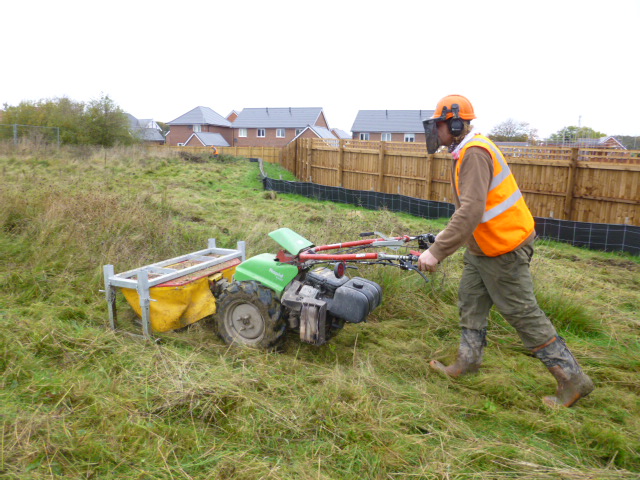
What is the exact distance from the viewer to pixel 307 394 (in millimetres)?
3330

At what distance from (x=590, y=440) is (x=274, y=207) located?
1032cm

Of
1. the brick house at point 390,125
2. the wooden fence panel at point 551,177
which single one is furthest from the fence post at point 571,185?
the brick house at point 390,125

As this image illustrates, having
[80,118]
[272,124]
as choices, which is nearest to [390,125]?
[272,124]

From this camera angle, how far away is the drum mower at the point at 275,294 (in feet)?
12.5

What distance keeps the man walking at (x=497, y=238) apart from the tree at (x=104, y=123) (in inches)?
1125

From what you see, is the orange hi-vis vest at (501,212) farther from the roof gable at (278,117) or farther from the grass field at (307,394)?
the roof gable at (278,117)

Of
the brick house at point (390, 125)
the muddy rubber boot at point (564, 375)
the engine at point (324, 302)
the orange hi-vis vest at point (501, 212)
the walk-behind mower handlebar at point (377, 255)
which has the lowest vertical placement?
the muddy rubber boot at point (564, 375)

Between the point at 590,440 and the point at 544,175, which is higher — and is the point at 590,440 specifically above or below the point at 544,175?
below

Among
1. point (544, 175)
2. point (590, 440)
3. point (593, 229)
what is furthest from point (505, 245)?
point (544, 175)

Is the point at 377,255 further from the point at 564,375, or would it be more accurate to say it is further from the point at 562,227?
the point at 562,227

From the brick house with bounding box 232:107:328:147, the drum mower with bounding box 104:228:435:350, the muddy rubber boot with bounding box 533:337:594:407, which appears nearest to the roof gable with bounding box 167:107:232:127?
the brick house with bounding box 232:107:328:147

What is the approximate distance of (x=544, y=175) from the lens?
42.9 feet

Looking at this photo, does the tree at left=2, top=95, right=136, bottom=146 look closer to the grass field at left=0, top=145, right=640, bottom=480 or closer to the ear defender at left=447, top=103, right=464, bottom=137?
the grass field at left=0, top=145, right=640, bottom=480

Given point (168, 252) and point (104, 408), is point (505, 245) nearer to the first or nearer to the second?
point (104, 408)
